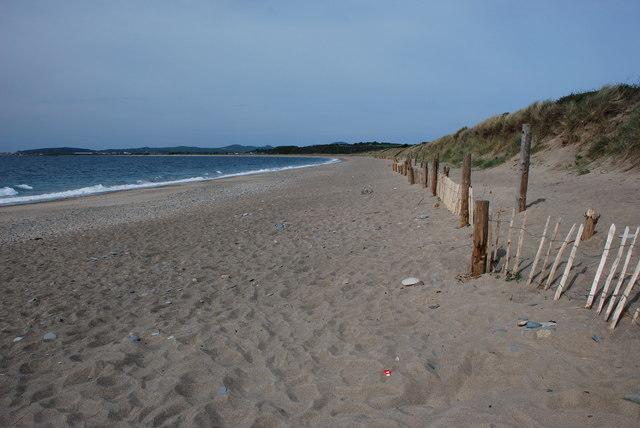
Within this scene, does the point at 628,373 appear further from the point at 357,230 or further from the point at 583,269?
the point at 357,230

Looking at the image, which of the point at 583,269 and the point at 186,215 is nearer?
the point at 583,269

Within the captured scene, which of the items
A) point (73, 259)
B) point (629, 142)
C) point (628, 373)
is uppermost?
point (629, 142)

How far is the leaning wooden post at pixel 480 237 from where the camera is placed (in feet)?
17.3

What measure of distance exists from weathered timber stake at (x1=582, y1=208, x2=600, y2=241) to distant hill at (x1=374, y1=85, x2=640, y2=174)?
693 cm

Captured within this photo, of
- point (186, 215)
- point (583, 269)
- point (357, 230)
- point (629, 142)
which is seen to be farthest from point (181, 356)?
point (629, 142)

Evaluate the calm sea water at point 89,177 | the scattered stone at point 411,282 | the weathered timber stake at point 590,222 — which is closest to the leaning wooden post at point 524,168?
the weathered timber stake at point 590,222

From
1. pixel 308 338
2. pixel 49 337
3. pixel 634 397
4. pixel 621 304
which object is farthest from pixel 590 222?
pixel 49 337

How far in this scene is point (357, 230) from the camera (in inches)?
377

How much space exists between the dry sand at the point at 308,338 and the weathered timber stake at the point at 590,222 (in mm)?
129

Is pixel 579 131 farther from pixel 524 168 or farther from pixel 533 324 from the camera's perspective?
pixel 533 324

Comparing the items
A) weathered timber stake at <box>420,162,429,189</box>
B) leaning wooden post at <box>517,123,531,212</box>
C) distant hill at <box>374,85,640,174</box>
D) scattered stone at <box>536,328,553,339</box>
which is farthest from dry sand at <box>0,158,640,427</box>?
weathered timber stake at <box>420,162,429,189</box>

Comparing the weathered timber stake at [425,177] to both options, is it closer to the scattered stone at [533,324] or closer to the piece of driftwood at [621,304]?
the scattered stone at [533,324]

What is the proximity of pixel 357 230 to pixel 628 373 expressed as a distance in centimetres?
661

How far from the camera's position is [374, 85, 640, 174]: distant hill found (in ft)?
40.3
